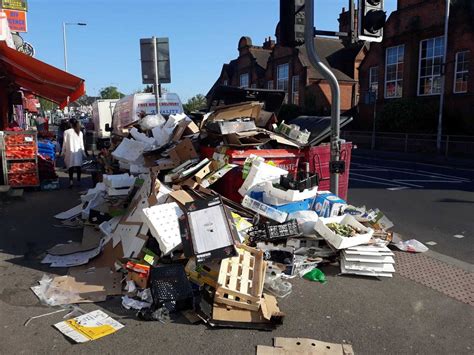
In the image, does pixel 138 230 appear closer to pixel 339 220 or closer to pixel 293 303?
pixel 293 303

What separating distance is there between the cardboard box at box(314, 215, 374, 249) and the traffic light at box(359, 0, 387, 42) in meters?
2.30

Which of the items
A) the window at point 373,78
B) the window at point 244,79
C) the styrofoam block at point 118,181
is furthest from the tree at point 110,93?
the styrofoam block at point 118,181

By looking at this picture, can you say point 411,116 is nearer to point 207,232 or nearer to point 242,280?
point 207,232

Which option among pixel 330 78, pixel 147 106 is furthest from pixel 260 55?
pixel 330 78

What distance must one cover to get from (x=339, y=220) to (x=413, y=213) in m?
3.58

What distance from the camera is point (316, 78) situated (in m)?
36.6

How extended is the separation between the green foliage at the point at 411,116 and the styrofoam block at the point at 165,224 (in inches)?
781

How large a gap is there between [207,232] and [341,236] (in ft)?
5.16

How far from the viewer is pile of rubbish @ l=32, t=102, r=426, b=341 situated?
159 inches

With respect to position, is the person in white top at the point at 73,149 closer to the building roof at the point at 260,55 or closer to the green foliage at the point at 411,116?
the green foliage at the point at 411,116

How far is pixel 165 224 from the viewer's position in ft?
15.6

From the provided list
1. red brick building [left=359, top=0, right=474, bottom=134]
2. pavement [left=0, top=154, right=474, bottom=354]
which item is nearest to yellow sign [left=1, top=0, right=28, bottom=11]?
pavement [left=0, top=154, right=474, bottom=354]

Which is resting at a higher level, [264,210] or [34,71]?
[34,71]

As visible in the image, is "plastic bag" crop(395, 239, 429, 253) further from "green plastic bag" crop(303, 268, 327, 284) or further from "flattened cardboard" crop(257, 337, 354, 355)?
"flattened cardboard" crop(257, 337, 354, 355)
